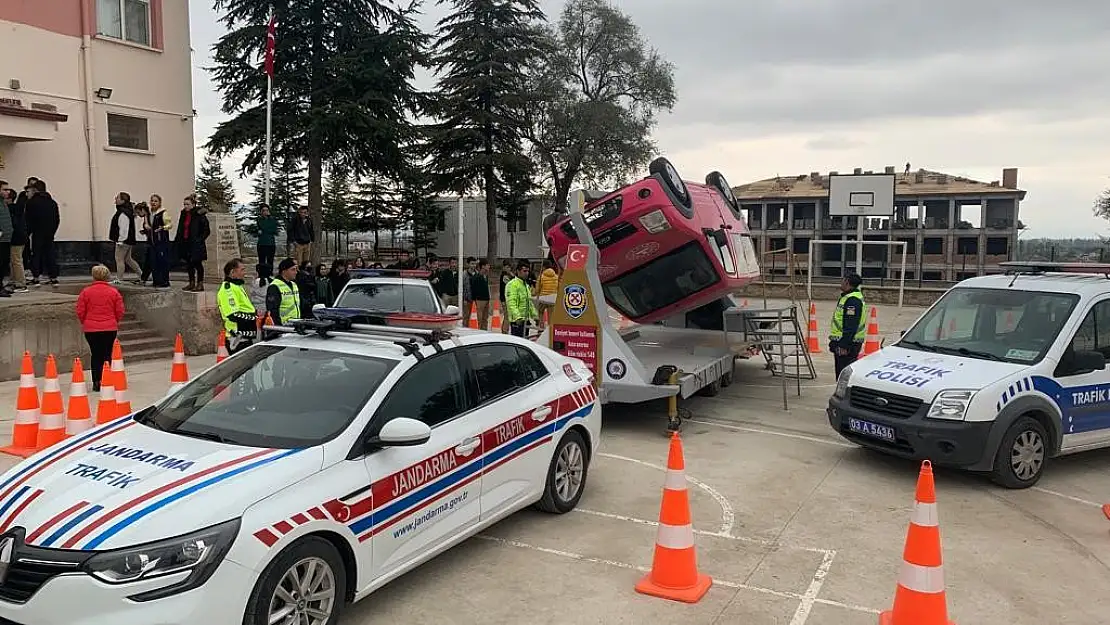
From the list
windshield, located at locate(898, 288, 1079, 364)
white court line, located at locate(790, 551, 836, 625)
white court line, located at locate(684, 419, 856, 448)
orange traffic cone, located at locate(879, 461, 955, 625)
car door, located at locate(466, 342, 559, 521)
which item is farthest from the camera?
white court line, located at locate(684, 419, 856, 448)

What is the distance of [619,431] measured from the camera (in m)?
9.20

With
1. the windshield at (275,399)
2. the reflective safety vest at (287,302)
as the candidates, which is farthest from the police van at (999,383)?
the reflective safety vest at (287,302)

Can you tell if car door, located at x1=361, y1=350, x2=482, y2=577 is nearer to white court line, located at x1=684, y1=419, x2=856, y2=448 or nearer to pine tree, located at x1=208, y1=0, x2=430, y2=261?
white court line, located at x1=684, y1=419, x2=856, y2=448

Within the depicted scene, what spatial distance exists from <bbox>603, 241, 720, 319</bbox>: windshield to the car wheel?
0.54 m

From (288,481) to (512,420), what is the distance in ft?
5.96

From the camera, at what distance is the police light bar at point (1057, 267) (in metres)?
8.16

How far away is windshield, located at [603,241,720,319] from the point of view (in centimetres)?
962

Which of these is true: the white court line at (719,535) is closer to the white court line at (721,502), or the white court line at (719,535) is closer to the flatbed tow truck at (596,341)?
the white court line at (721,502)

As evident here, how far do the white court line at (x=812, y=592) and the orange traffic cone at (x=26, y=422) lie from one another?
697 centimetres

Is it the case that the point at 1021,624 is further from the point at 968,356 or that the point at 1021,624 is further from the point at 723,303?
the point at 723,303

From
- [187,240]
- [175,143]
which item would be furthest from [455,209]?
[187,240]

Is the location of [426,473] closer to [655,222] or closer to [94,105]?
[655,222]

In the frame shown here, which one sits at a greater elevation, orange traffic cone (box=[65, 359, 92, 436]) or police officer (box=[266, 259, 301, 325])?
police officer (box=[266, 259, 301, 325])

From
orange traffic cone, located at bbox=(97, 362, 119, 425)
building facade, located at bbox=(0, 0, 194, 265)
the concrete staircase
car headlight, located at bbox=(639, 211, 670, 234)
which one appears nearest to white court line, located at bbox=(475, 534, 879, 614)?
orange traffic cone, located at bbox=(97, 362, 119, 425)
